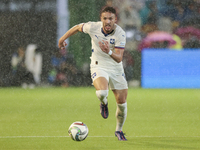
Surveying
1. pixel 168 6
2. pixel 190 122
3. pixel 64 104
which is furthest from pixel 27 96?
pixel 168 6

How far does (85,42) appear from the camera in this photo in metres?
16.5

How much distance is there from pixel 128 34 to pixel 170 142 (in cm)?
1101

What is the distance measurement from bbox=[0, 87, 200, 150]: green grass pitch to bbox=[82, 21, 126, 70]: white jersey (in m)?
1.11

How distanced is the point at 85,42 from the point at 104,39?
34.0ft

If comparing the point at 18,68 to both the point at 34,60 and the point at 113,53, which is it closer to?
the point at 34,60

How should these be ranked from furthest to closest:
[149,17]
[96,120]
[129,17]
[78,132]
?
[149,17]
[129,17]
[96,120]
[78,132]

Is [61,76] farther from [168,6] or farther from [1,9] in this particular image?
[168,6]

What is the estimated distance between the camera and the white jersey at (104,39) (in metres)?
6.09

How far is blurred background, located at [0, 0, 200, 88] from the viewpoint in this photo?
15.4 m

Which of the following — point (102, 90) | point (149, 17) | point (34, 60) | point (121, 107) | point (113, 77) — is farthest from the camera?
point (149, 17)

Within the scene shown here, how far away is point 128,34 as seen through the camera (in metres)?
16.5

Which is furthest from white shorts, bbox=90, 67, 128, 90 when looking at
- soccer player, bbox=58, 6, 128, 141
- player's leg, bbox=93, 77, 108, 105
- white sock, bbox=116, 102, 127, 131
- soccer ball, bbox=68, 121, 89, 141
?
soccer ball, bbox=68, 121, 89, 141

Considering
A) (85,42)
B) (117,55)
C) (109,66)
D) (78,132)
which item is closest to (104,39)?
(109,66)

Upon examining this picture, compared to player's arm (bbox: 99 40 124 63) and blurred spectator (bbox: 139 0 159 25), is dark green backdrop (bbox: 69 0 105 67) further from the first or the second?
player's arm (bbox: 99 40 124 63)
